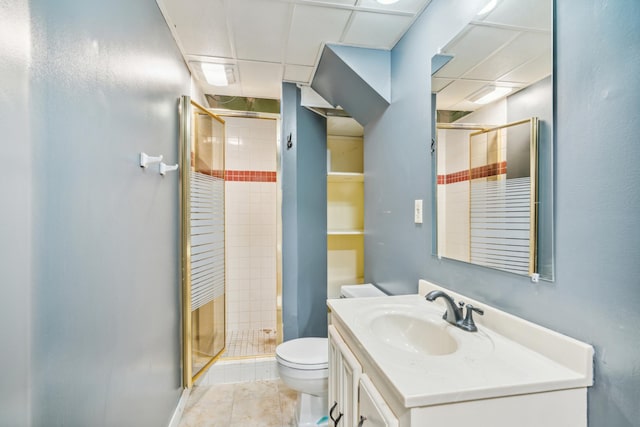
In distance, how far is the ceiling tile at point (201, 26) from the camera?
59.2 inches

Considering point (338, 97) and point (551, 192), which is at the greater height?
point (338, 97)

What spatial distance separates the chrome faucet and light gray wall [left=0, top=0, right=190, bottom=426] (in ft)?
3.67

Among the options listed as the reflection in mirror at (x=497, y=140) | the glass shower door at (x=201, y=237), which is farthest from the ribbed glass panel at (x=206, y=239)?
the reflection in mirror at (x=497, y=140)

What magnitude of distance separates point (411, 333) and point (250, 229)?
2.17 meters

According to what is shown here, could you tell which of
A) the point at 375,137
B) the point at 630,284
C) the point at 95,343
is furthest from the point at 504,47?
the point at 95,343

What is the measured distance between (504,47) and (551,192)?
0.57 m

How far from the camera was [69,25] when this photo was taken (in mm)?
781

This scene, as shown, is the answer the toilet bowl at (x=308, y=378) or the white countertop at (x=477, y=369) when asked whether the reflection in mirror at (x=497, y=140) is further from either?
the toilet bowl at (x=308, y=378)

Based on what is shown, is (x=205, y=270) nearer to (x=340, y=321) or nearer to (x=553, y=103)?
(x=340, y=321)

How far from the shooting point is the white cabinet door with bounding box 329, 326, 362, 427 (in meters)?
0.98

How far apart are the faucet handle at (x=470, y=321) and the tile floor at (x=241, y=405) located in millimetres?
1396

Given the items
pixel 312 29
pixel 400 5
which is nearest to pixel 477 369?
pixel 400 5

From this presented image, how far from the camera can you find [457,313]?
1.11 metres

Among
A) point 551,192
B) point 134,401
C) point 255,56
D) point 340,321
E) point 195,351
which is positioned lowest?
point 195,351
